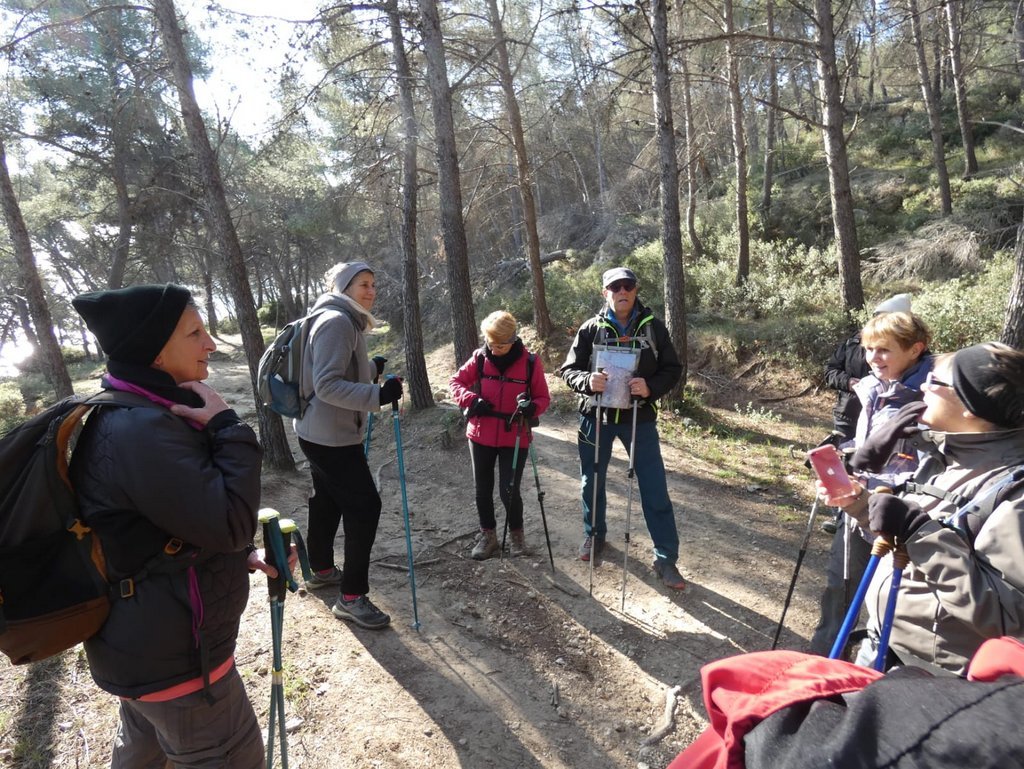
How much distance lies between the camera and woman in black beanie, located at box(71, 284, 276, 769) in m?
1.59

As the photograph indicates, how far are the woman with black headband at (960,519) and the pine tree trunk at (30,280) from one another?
9486mm

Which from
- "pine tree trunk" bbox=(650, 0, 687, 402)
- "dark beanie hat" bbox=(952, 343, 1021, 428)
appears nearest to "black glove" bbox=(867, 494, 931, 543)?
"dark beanie hat" bbox=(952, 343, 1021, 428)

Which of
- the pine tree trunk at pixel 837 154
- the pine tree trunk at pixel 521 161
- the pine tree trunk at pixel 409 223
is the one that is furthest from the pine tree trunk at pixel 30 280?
the pine tree trunk at pixel 837 154

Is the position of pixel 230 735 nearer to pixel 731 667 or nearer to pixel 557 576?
pixel 731 667

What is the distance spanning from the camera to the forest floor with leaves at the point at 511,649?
9.36ft

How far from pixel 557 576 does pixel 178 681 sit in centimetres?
308

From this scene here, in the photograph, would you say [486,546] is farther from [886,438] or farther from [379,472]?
[379,472]

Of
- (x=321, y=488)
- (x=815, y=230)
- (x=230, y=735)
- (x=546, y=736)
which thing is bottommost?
(x=546, y=736)

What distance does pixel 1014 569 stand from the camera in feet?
4.86

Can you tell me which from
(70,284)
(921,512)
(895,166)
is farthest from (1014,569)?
(70,284)

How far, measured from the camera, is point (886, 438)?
8.67ft

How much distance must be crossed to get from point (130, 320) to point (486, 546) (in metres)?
3.45

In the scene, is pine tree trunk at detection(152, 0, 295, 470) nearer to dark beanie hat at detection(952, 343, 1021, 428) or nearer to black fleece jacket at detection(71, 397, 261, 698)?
black fleece jacket at detection(71, 397, 261, 698)

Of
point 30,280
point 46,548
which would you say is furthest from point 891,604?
point 30,280
